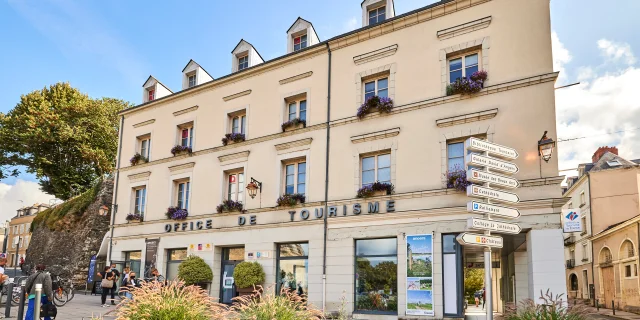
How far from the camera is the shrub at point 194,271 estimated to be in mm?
18984

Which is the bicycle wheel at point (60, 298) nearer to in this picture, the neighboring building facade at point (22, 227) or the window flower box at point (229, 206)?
the window flower box at point (229, 206)

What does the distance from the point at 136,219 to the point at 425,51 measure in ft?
48.8

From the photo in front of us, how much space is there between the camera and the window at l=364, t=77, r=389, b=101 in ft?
56.0

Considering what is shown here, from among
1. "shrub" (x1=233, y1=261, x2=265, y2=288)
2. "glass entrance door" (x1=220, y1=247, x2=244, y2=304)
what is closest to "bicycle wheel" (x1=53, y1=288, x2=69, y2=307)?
"glass entrance door" (x1=220, y1=247, x2=244, y2=304)

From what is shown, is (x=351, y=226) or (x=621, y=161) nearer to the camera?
(x=351, y=226)

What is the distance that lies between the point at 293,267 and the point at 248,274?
5.15 feet

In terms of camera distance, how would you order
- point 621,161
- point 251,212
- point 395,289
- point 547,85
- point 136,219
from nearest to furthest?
point 547,85, point 395,289, point 251,212, point 136,219, point 621,161

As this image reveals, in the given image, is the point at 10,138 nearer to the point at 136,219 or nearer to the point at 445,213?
the point at 136,219

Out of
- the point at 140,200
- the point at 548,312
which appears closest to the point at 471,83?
the point at 548,312

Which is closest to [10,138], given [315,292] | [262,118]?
[262,118]

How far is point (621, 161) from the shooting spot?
37.8m

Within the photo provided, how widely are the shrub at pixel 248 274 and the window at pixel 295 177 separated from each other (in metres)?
2.90

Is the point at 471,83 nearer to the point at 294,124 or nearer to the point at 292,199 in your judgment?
the point at 294,124

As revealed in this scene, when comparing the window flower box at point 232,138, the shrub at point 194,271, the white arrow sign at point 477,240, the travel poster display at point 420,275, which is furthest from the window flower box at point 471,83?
the shrub at point 194,271
